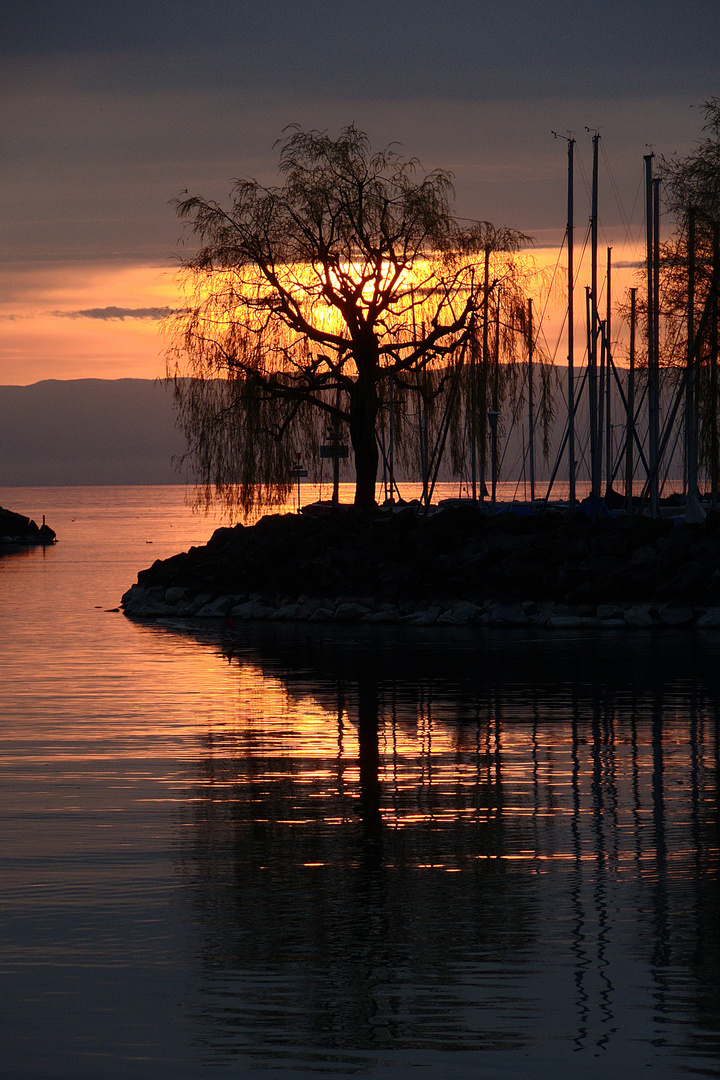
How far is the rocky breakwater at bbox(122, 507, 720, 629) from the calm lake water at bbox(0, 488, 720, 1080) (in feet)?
37.6

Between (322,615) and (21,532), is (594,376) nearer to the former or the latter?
(322,615)

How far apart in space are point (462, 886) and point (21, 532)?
287ft

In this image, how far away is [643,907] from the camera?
804cm

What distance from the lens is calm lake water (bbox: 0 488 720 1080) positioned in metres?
6.02

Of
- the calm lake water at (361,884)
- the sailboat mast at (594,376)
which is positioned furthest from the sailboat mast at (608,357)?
the calm lake water at (361,884)

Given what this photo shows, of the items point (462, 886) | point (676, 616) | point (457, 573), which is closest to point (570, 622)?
point (676, 616)

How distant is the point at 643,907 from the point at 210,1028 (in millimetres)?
3096

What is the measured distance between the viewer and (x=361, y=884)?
28.6ft

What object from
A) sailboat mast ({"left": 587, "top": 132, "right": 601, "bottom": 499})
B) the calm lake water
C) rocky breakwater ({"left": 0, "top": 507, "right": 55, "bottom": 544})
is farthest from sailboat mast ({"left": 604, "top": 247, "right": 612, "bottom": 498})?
rocky breakwater ({"left": 0, "top": 507, "right": 55, "bottom": 544})

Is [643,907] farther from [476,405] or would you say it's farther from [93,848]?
[476,405]

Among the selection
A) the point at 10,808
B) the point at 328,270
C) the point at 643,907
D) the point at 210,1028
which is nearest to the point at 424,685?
the point at 10,808

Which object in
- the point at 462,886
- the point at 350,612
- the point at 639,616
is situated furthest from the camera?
the point at 350,612

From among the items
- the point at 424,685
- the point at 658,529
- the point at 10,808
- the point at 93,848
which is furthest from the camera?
the point at 658,529

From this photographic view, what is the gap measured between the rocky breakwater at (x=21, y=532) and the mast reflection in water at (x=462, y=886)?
76146 millimetres
